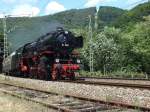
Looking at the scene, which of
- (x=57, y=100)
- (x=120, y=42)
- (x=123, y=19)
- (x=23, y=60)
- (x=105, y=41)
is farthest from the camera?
(x=123, y=19)

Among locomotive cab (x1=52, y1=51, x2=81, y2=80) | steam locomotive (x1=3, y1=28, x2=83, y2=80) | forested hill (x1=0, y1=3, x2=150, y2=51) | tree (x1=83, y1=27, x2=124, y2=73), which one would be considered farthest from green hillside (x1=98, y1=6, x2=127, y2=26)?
locomotive cab (x1=52, y1=51, x2=81, y2=80)

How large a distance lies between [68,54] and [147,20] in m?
50.7

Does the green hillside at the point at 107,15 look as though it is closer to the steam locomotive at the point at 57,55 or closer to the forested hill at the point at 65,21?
the forested hill at the point at 65,21

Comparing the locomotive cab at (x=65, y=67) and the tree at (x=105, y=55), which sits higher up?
the tree at (x=105, y=55)

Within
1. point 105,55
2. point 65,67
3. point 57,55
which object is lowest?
point 65,67

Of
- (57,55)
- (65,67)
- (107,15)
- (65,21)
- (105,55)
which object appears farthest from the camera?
(107,15)

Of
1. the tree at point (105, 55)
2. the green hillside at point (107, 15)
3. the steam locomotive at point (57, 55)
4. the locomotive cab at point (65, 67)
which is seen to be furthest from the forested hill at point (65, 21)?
the locomotive cab at point (65, 67)

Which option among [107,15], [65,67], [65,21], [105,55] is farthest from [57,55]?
[107,15]

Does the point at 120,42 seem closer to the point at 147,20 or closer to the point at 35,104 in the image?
the point at 147,20

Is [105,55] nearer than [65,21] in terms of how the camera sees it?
No

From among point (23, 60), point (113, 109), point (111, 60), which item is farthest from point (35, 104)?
point (111, 60)

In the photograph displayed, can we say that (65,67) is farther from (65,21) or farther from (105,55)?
(105,55)

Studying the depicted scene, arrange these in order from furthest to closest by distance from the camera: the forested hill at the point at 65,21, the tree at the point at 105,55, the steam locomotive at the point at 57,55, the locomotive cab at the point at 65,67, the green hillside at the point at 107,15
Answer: the green hillside at the point at 107,15 → the tree at the point at 105,55 → the forested hill at the point at 65,21 → the steam locomotive at the point at 57,55 → the locomotive cab at the point at 65,67

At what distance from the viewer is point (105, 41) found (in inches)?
2559
